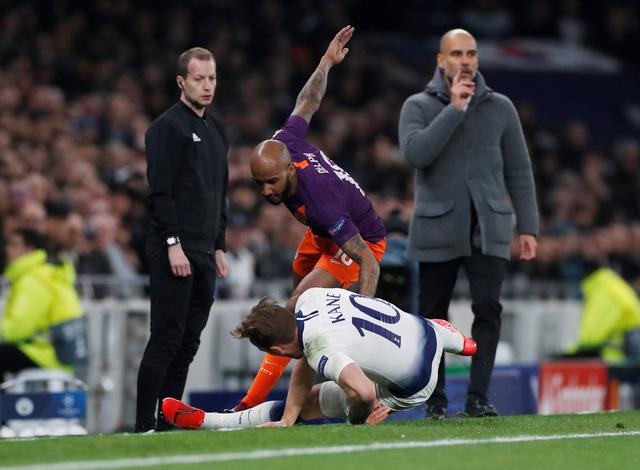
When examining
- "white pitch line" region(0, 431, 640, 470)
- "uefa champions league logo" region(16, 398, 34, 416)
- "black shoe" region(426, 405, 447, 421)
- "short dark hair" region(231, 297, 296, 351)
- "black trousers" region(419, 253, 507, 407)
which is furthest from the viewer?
"uefa champions league logo" region(16, 398, 34, 416)

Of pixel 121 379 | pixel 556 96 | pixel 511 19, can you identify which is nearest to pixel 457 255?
pixel 121 379

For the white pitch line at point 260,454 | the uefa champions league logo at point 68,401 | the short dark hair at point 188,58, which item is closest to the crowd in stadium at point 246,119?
the uefa champions league logo at point 68,401

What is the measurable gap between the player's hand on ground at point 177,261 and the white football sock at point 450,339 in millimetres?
1376

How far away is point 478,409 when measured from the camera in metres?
8.48

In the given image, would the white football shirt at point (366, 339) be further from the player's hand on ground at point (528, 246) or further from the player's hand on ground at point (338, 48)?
the player's hand on ground at point (338, 48)

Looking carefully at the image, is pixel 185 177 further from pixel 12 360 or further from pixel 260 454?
pixel 12 360

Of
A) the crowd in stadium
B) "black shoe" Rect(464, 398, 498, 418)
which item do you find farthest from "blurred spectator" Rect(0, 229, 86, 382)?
"black shoe" Rect(464, 398, 498, 418)

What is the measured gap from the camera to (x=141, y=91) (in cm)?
1742

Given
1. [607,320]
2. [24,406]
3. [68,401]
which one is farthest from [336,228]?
[607,320]

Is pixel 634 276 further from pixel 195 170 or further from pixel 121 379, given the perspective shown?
pixel 195 170

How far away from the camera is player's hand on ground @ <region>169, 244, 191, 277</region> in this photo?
8.05m

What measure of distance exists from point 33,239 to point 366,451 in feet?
19.7

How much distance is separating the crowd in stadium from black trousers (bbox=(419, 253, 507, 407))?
2.78 m

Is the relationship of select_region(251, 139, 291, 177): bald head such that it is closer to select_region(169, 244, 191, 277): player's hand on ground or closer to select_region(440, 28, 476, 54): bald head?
select_region(169, 244, 191, 277): player's hand on ground
